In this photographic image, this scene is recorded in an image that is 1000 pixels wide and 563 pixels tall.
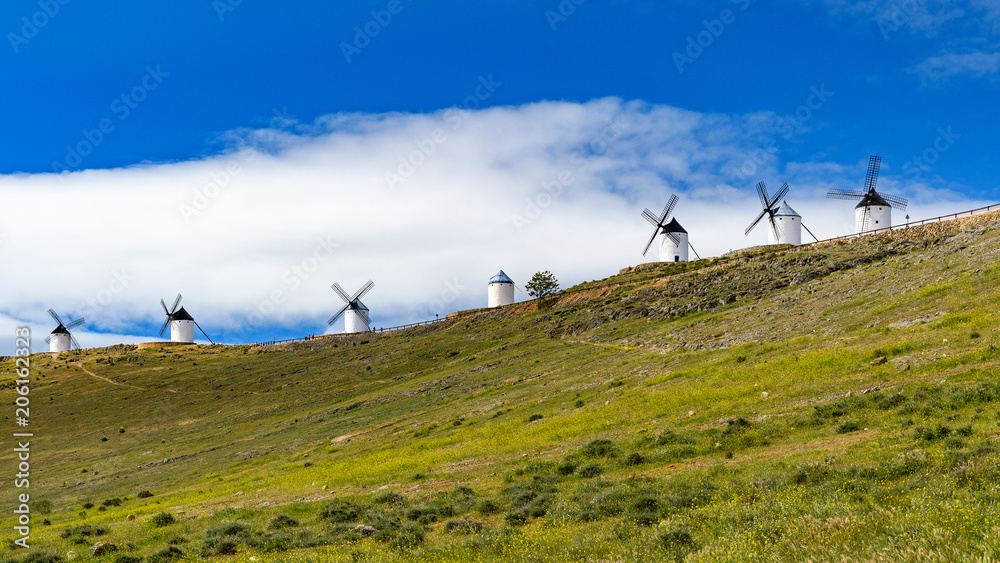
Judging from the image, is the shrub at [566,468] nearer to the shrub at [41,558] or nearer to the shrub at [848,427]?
the shrub at [848,427]

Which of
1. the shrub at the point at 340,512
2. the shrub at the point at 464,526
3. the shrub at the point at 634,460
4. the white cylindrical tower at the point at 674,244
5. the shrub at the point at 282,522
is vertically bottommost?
the shrub at the point at 282,522

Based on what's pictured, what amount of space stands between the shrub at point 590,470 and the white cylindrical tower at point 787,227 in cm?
10582

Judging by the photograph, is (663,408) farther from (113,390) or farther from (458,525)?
(113,390)

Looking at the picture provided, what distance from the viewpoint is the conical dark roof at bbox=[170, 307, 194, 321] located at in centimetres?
16112

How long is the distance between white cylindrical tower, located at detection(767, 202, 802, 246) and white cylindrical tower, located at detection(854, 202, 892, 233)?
9.30 meters

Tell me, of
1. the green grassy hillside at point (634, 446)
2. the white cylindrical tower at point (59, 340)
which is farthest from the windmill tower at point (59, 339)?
the green grassy hillside at point (634, 446)

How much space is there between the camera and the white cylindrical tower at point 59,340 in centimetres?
17425

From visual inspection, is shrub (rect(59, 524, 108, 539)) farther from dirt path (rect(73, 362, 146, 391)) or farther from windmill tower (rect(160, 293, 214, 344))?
windmill tower (rect(160, 293, 214, 344))

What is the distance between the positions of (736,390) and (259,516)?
21.9 meters

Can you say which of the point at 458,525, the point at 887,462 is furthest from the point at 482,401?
the point at 887,462

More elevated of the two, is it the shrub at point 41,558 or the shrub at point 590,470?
the shrub at point 590,470

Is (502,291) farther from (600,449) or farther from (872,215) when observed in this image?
(600,449)

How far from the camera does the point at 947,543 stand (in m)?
9.02

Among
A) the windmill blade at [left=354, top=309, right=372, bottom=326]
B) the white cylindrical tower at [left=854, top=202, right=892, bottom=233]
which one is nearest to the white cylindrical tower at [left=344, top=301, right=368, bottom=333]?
the windmill blade at [left=354, top=309, right=372, bottom=326]
